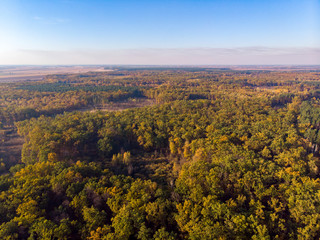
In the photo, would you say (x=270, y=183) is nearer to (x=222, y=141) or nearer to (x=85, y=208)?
(x=222, y=141)

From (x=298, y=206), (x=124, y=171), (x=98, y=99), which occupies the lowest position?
(x=124, y=171)

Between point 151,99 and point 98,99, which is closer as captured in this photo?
point 98,99

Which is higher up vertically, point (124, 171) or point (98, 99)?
point (98, 99)

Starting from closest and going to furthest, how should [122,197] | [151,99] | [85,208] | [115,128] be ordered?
[85,208] < [122,197] < [115,128] < [151,99]

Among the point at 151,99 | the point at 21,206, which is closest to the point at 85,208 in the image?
the point at 21,206

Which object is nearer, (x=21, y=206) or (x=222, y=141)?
(x=21, y=206)

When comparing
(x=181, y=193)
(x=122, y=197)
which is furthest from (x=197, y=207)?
(x=122, y=197)

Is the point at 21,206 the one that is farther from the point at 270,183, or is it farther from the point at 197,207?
the point at 270,183

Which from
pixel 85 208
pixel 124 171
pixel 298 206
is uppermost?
pixel 298 206

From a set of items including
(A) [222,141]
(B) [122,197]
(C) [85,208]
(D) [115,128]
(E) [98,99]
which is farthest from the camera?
(E) [98,99]
